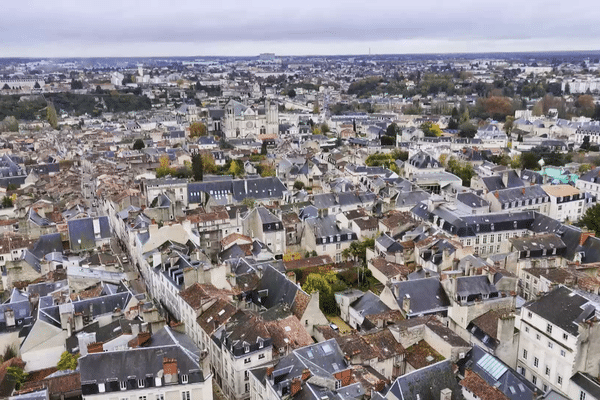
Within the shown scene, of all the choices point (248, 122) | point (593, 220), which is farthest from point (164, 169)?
point (593, 220)

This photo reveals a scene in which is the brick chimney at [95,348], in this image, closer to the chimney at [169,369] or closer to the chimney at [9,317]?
the chimney at [169,369]

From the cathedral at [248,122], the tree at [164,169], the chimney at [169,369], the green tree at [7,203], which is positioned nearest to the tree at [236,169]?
the tree at [164,169]

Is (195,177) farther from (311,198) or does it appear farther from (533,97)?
(533,97)

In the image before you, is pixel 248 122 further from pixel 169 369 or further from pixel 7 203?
pixel 169 369

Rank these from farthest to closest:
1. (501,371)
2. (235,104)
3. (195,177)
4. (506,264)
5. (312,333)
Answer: (235,104) < (195,177) < (506,264) < (312,333) < (501,371)

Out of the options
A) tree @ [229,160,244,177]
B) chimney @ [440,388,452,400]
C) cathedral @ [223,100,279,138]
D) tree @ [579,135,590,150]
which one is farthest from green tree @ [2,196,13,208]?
tree @ [579,135,590,150]

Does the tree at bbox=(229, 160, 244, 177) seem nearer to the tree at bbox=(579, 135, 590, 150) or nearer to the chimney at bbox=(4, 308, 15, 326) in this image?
the chimney at bbox=(4, 308, 15, 326)

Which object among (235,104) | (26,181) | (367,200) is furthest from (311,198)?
(235,104)
